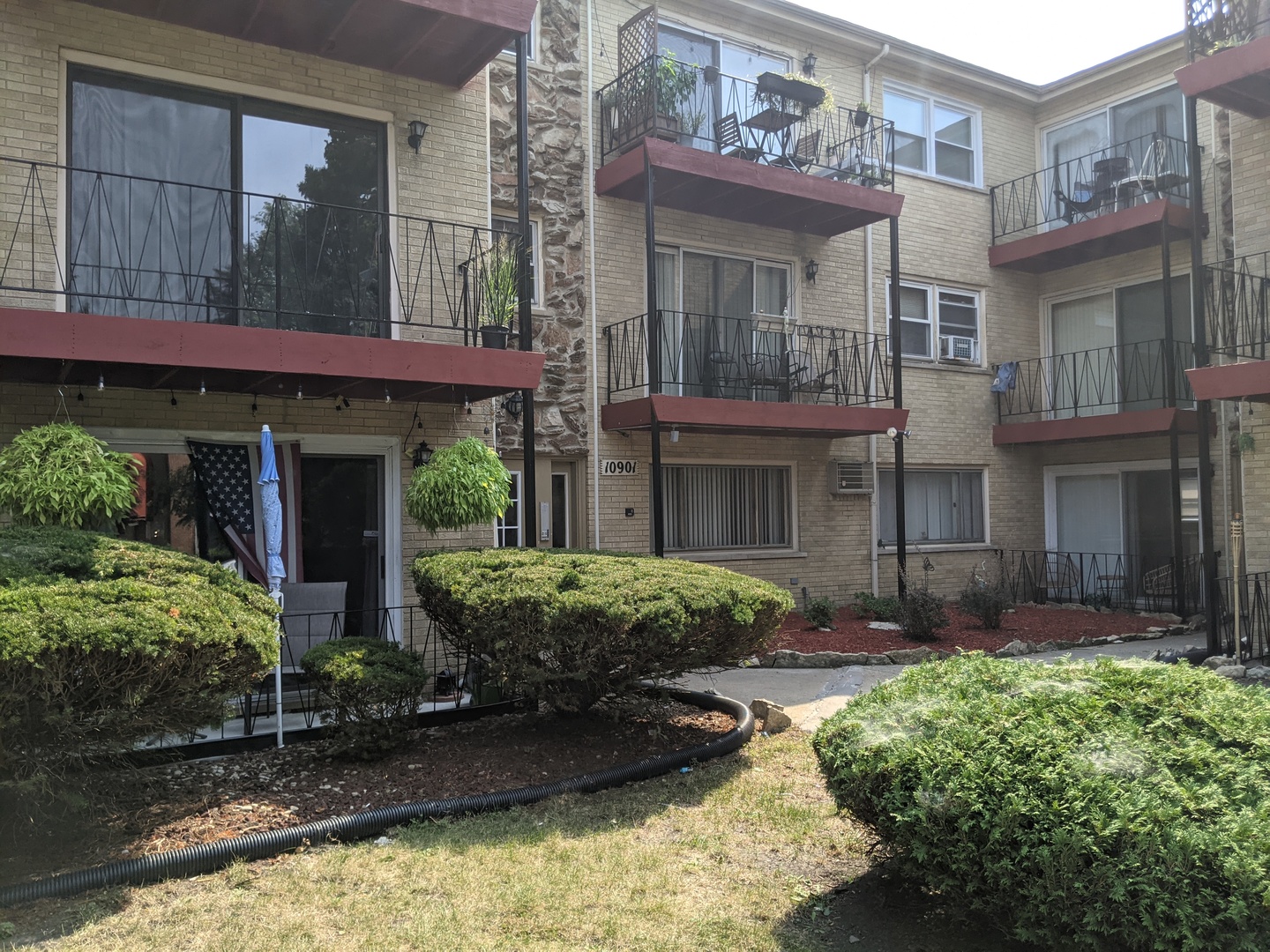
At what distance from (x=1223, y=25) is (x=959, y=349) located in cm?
591

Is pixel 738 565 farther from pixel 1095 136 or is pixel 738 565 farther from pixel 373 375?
pixel 1095 136

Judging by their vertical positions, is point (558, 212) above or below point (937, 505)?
above

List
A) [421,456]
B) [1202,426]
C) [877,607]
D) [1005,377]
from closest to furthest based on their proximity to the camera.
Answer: [421,456] → [1202,426] → [877,607] → [1005,377]

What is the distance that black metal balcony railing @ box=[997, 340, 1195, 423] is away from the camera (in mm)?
14594

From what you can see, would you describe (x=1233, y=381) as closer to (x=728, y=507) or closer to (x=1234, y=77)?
(x=1234, y=77)

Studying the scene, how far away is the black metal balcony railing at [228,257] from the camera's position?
739 centimetres

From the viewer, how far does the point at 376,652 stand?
6.61 meters

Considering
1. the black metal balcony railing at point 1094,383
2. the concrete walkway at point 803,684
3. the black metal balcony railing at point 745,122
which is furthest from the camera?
the black metal balcony railing at point 1094,383

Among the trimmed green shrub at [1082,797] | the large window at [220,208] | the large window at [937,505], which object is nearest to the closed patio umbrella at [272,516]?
the large window at [220,208]

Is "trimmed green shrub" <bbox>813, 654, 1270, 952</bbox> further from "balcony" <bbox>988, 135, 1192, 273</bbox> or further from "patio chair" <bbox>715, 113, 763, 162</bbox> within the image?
"balcony" <bbox>988, 135, 1192, 273</bbox>

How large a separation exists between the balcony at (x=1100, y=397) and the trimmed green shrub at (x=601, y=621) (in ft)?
31.3

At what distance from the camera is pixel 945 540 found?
15.5m

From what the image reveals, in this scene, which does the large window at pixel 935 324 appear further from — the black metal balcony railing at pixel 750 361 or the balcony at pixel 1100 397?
the balcony at pixel 1100 397

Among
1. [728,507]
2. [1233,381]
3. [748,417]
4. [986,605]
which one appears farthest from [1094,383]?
[748,417]
